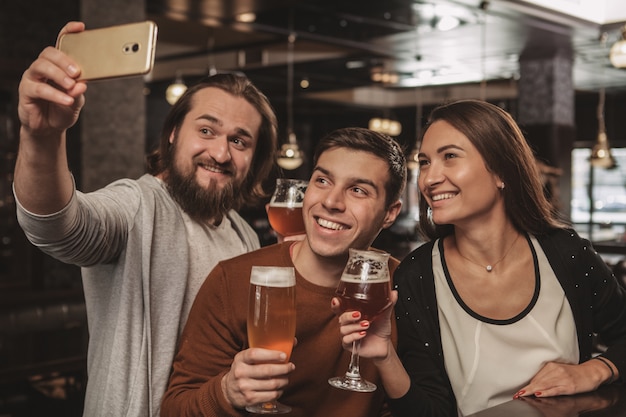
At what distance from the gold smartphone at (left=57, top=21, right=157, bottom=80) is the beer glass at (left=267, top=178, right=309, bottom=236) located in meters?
0.92

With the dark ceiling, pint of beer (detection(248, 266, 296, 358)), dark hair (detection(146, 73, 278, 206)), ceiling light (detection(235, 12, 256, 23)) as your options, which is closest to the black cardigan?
pint of beer (detection(248, 266, 296, 358))

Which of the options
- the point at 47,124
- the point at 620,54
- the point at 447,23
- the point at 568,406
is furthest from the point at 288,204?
the point at 447,23

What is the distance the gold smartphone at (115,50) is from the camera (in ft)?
3.62

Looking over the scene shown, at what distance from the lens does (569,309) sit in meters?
1.94

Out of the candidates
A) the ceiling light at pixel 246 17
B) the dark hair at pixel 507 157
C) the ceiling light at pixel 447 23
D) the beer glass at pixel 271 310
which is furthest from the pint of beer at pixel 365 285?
the ceiling light at pixel 447 23

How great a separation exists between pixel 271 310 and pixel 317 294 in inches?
19.1

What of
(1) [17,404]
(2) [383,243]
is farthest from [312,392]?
(2) [383,243]

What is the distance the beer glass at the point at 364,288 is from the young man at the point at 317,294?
11.9 inches

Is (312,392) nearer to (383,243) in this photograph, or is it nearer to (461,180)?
(461,180)

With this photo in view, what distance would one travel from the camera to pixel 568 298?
1941mm

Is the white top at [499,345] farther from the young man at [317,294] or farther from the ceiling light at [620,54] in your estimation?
the ceiling light at [620,54]

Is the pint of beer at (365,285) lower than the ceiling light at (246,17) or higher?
lower

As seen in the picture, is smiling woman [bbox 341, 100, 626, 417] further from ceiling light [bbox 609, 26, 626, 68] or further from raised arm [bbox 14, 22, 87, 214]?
ceiling light [bbox 609, 26, 626, 68]

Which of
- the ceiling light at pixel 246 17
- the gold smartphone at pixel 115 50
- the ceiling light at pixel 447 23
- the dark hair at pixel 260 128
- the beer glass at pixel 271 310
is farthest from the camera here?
the ceiling light at pixel 447 23
